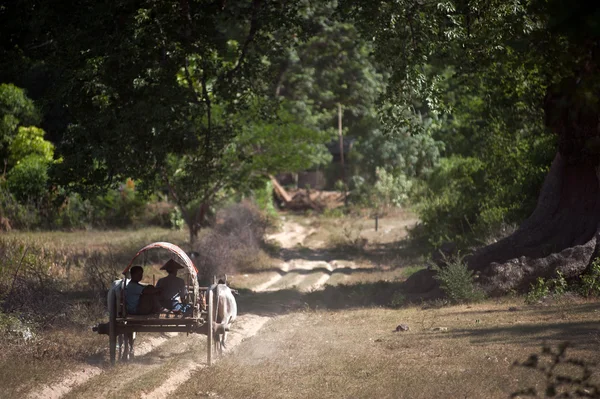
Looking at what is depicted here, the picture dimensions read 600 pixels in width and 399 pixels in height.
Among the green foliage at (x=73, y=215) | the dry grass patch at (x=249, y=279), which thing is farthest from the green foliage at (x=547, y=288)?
the green foliage at (x=73, y=215)

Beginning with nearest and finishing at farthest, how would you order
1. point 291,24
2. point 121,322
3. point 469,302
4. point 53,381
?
point 53,381, point 121,322, point 469,302, point 291,24

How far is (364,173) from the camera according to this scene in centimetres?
4941

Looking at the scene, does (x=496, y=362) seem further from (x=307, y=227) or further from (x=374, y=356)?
(x=307, y=227)

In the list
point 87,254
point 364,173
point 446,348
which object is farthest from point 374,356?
point 364,173

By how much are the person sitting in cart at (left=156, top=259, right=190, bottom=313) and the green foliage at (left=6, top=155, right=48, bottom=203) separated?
20.4 meters

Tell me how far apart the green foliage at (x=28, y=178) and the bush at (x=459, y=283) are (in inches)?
779

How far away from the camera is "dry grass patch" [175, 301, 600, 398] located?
9.48 metres

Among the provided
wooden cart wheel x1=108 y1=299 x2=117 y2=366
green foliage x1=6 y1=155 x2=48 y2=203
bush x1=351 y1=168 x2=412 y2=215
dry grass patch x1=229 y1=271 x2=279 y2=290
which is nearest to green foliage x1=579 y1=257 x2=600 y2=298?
dry grass patch x1=229 y1=271 x2=279 y2=290

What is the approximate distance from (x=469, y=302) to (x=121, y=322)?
8.19 metres

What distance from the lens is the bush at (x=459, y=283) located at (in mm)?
16047

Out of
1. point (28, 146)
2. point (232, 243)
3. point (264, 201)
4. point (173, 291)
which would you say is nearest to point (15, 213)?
point (28, 146)

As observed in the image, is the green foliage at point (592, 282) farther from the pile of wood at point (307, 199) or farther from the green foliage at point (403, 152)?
the green foliage at point (403, 152)

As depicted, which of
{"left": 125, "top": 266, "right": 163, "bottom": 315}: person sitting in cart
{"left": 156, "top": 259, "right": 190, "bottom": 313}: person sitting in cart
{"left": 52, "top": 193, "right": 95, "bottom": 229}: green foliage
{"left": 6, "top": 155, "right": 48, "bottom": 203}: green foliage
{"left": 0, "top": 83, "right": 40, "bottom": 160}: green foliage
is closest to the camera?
{"left": 125, "top": 266, "right": 163, "bottom": 315}: person sitting in cart

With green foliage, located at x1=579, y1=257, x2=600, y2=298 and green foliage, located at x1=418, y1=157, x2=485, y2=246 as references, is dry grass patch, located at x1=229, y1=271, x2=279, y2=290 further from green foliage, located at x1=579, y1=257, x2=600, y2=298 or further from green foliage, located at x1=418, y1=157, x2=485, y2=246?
green foliage, located at x1=579, y1=257, x2=600, y2=298
